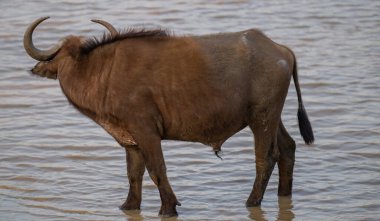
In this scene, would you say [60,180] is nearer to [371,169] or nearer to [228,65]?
[228,65]

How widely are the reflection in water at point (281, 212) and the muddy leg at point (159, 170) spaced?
0.75 metres

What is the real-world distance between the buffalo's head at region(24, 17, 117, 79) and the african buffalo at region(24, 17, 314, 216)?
1 cm

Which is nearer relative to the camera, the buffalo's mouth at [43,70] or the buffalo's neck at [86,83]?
the buffalo's neck at [86,83]

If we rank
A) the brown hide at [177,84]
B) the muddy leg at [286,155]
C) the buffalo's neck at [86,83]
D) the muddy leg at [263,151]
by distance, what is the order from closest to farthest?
the brown hide at [177,84] → the buffalo's neck at [86,83] → the muddy leg at [263,151] → the muddy leg at [286,155]

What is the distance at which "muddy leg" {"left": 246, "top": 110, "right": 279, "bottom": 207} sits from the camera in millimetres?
9328

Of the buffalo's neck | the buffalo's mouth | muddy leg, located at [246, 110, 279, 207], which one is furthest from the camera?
the buffalo's mouth

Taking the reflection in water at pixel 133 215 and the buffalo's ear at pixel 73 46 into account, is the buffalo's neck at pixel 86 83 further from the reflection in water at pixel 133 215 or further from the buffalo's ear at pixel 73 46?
the reflection in water at pixel 133 215

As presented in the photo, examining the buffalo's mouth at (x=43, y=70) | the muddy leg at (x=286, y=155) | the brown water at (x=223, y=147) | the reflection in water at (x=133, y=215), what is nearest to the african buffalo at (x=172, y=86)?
the buffalo's mouth at (x=43, y=70)

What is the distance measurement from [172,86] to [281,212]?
1.67m

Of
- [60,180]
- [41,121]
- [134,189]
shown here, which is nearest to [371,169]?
[134,189]

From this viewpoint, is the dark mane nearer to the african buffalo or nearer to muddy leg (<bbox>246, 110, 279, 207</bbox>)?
the african buffalo

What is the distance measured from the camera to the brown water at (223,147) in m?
9.70

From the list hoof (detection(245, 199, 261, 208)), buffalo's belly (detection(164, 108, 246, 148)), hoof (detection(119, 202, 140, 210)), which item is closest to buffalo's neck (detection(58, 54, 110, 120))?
buffalo's belly (detection(164, 108, 246, 148))

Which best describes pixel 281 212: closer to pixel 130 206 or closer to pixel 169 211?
pixel 169 211
